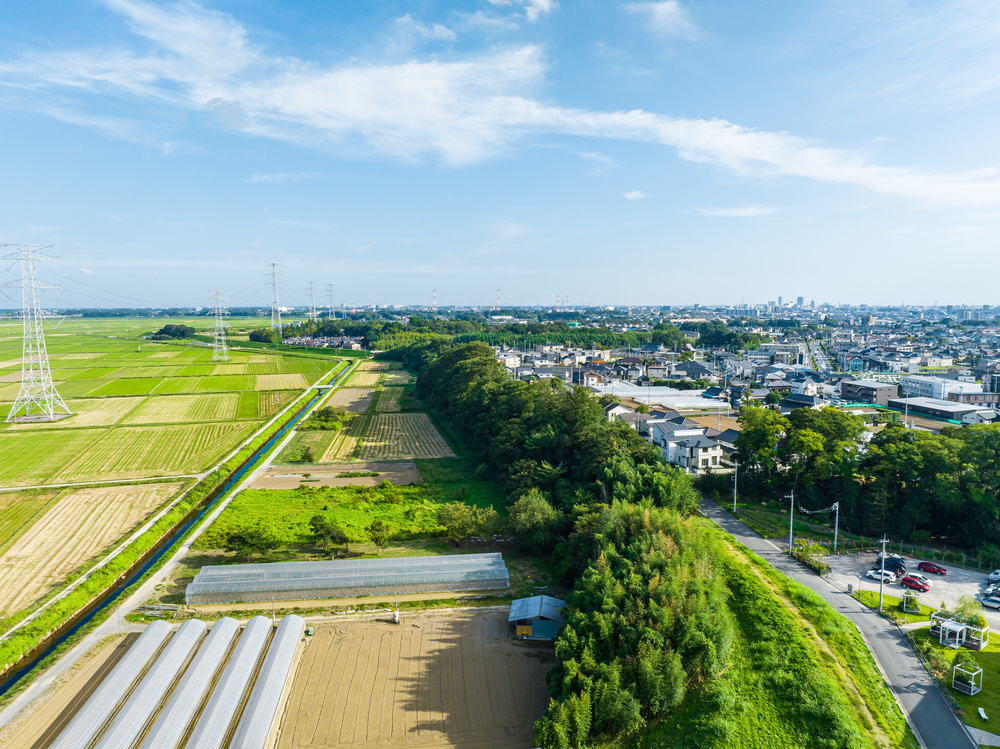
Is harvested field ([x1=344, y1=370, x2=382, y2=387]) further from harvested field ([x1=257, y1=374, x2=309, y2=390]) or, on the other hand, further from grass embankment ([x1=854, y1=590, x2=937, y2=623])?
grass embankment ([x1=854, y1=590, x2=937, y2=623])

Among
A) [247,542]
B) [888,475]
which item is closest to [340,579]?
[247,542]

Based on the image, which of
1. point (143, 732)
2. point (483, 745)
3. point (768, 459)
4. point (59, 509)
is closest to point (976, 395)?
point (768, 459)

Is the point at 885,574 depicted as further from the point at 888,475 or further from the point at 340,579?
the point at 340,579

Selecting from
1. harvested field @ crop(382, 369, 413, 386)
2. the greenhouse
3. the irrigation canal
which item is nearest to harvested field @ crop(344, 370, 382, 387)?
harvested field @ crop(382, 369, 413, 386)

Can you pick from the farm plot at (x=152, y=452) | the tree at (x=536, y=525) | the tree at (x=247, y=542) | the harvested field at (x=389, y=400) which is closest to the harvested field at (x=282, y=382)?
the harvested field at (x=389, y=400)

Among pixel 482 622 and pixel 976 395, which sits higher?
pixel 976 395

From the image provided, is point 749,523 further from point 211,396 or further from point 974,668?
point 211,396

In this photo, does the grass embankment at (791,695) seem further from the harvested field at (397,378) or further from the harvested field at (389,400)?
the harvested field at (397,378)

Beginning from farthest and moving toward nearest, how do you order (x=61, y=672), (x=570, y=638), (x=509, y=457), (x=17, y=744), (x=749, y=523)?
(x=509, y=457), (x=749, y=523), (x=61, y=672), (x=570, y=638), (x=17, y=744)

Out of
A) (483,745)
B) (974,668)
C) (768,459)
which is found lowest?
(483,745)
